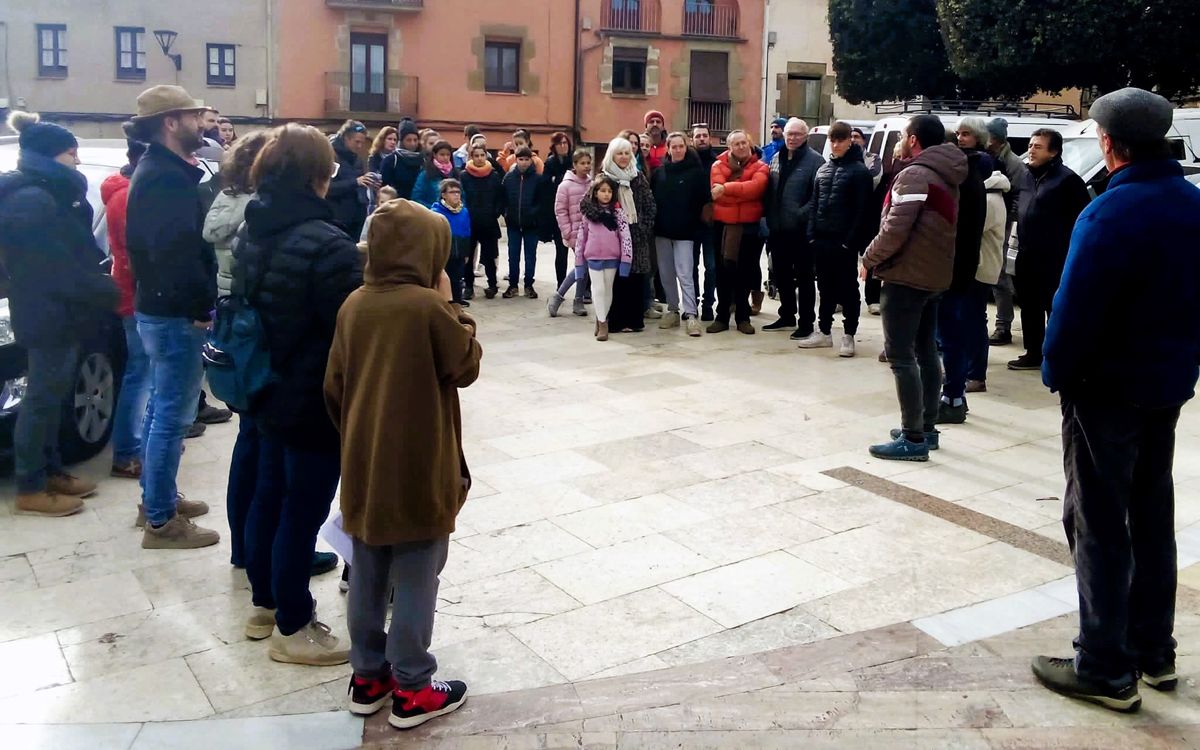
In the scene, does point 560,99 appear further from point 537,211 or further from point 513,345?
point 513,345

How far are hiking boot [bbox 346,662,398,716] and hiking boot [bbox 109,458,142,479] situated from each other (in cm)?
302

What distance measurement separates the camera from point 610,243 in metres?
10.3

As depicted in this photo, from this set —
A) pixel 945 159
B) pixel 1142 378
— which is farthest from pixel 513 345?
pixel 1142 378

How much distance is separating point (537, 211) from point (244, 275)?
8926 millimetres

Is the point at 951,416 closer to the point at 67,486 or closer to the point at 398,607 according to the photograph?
the point at 398,607

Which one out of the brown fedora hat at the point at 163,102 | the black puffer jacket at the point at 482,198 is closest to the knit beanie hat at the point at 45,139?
the brown fedora hat at the point at 163,102

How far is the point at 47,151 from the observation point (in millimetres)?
5613

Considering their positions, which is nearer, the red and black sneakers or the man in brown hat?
the red and black sneakers

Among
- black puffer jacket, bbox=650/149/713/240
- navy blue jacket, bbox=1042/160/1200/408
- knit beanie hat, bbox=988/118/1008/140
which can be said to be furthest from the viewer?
black puffer jacket, bbox=650/149/713/240

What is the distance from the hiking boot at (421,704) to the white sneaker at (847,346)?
6.64 m

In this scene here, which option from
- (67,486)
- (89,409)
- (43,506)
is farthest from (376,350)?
(89,409)

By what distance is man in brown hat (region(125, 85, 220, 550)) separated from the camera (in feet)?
16.1

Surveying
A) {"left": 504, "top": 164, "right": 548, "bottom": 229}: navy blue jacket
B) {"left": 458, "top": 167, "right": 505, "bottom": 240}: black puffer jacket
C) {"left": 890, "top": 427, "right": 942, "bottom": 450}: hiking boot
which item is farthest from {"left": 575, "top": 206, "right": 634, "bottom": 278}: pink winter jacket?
{"left": 890, "top": 427, "right": 942, "bottom": 450}: hiking boot

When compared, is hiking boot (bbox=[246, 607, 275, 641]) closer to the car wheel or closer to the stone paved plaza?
the stone paved plaza
